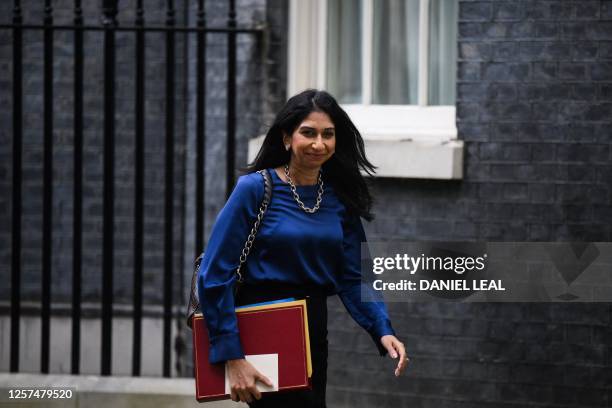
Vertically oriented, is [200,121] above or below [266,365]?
above

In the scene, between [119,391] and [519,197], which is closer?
[519,197]

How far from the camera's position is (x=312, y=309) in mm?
4383

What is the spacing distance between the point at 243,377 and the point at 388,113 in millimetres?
3400

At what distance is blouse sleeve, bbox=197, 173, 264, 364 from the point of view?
412 cm

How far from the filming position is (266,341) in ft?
13.8

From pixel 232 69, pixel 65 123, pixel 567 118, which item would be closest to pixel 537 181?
pixel 567 118

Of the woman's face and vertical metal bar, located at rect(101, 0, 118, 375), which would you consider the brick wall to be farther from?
the woman's face

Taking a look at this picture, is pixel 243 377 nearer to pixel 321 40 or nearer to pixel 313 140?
pixel 313 140

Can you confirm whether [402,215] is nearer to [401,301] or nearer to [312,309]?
[401,301]

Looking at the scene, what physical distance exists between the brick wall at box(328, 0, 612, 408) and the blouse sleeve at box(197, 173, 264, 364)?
2.82 m

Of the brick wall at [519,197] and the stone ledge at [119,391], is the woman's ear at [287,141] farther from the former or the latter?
the stone ledge at [119,391]

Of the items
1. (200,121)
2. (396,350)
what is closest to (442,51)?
(200,121)

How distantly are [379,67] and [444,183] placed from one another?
3.17 ft

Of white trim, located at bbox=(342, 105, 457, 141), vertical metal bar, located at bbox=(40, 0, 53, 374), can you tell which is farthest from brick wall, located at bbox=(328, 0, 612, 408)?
vertical metal bar, located at bbox=(40, 0, 53, 374)
